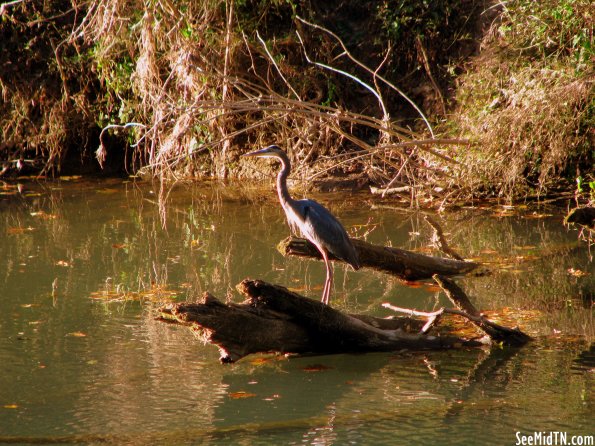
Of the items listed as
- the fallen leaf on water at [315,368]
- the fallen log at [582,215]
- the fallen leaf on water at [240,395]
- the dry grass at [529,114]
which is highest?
the dry grass at [529,114]

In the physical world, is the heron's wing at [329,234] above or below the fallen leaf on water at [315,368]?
above

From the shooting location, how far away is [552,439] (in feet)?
14.0

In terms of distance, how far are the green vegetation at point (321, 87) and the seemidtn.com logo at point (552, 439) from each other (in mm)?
4360

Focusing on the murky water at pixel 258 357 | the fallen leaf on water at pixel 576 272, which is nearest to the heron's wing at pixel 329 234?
the murky water at pixel 258 357

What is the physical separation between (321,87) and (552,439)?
8661 millimetres

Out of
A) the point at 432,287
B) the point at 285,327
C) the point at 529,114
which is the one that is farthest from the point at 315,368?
the point at 529,114

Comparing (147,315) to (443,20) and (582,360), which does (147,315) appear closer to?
(582,360)

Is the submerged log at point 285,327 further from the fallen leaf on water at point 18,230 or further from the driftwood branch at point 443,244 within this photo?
the fallen leaf on water at point 18,230

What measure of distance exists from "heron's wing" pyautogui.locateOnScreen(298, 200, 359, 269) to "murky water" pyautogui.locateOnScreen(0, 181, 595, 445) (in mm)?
466

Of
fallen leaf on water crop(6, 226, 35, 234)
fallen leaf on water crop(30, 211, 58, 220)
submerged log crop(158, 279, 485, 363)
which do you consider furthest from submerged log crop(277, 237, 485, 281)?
fallen leaf on water crop(30, 211, 58, 220)

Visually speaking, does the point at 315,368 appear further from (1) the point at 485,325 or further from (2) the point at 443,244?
(2) the point at 443,244

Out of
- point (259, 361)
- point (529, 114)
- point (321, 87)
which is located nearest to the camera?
point (259, 361)

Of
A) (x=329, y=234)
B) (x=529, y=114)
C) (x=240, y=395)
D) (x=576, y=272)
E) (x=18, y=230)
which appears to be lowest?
(x=240, y=395)

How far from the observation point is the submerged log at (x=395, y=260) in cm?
661
